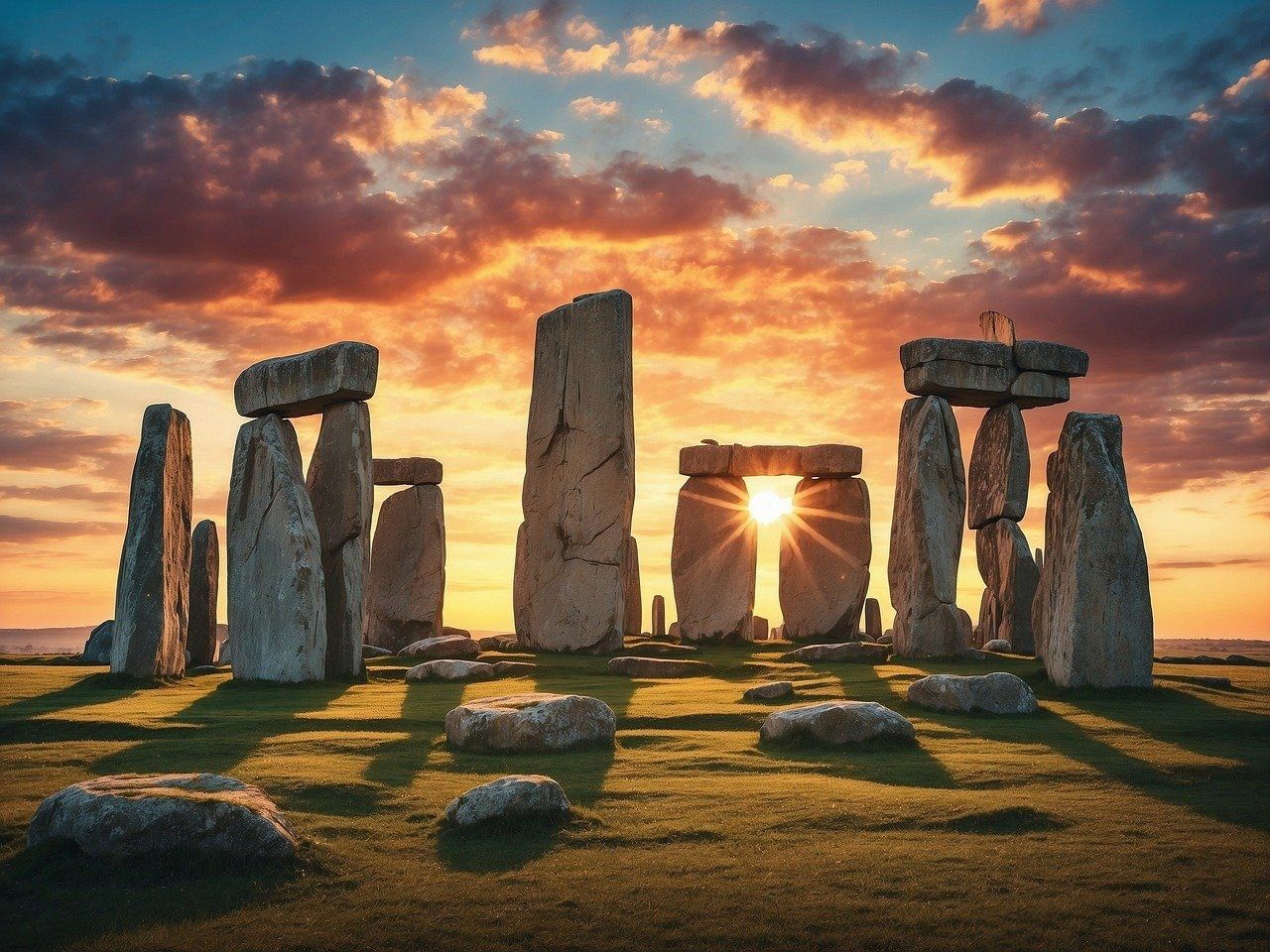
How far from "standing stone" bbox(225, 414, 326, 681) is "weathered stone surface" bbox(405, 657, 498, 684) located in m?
1.29

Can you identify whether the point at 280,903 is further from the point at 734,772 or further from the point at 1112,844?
the point at 1112,844

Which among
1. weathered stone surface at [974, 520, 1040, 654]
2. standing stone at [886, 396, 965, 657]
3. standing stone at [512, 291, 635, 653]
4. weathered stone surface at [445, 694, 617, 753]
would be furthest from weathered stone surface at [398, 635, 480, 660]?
weathered stone surface at [974, 520, 1040, 654]

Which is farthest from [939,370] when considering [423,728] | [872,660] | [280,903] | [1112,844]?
[280,903]

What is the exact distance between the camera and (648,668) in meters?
16.6

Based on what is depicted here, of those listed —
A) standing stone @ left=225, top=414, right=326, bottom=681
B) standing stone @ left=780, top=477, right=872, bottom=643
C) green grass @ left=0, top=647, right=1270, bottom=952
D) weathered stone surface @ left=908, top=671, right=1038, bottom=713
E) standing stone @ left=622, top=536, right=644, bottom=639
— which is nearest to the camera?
green grass @ left=0, top=647, right=1270, bottom=952

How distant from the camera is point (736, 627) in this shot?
953 inches

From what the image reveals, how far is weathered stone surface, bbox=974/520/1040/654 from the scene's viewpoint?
21.1 metres

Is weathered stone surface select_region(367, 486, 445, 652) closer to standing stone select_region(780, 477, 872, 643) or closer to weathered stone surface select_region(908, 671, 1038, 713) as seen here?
standing stone select_region(780, 477, 872, 643)

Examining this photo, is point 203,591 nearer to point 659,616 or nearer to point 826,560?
point 826,560

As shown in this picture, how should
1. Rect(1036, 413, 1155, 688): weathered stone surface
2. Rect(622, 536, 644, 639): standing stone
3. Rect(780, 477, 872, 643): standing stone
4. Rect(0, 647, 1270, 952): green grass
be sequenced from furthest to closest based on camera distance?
Rect(622, 536, 644, 639): standing stone < Rect(780, 477, 872, 643): standing stone < Rect(1036, 413, 1155, 688): weathered stone surface < Rect(0, 647, 1270, 952): green grass

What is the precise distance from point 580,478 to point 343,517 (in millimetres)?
4396

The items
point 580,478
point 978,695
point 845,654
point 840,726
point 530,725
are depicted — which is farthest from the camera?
point 580,478

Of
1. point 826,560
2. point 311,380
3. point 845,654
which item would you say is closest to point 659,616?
point 826,560

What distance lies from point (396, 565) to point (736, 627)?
7255mm
